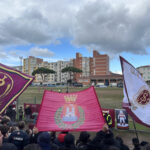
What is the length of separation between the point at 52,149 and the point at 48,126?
0.80 meters

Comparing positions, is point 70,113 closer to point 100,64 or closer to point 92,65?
point 100,64

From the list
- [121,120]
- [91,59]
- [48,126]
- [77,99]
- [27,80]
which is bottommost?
[121,120]

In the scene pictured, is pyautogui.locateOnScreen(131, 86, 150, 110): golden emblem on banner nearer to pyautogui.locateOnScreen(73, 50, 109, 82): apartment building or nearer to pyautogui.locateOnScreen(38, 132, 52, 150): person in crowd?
pyautogui.locateOnScreen(38, 132, 52, 150): person in crowd

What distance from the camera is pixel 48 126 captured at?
4.05 meters

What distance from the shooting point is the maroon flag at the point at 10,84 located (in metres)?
6.29

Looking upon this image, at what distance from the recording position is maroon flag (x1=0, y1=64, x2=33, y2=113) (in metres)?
6.29

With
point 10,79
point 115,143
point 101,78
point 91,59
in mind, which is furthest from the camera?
point 91,59

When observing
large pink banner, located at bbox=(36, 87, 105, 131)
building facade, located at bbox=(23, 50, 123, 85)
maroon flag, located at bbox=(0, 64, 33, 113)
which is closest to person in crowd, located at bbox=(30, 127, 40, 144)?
large pink banner, located at bbox=(36, 87, 105, 131)

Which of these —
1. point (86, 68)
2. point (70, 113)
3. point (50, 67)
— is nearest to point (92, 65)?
point (86, 68)

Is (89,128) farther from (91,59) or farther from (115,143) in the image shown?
(91,59)

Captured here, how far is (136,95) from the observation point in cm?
496

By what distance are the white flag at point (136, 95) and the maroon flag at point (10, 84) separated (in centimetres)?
418

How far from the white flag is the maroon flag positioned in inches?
165

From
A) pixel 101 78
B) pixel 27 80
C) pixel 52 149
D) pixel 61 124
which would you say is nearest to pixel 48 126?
pixel 61 124
